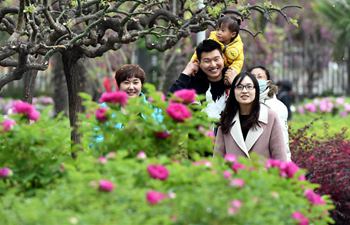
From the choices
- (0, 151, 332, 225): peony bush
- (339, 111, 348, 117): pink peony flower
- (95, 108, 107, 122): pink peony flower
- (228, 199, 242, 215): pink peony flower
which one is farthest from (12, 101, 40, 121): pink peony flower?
(339, 111, 348, 117): pink peony flower

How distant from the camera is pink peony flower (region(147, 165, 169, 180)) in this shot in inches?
217

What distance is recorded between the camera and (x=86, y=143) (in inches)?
256

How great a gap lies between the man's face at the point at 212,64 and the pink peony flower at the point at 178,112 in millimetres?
2175

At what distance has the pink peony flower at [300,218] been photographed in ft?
18.2

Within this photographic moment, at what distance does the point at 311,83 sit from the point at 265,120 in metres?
27.9

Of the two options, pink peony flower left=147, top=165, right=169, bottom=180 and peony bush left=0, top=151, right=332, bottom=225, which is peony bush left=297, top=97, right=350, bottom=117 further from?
pink peony flower left=147, top=165, right=169, bottom=180

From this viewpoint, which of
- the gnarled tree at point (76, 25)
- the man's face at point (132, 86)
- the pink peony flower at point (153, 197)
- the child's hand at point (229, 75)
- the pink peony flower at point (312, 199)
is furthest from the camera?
the gnarled tree at point (76, 25)

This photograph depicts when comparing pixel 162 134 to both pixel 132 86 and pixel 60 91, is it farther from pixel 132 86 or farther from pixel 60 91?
pixel 60 91

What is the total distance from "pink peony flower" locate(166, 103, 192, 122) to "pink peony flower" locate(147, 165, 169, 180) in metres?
0.60

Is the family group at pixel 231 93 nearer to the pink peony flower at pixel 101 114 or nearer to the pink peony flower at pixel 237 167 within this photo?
the pink peony flower at pixel 101 114

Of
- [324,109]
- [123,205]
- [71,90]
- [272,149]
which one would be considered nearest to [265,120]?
[272,149]

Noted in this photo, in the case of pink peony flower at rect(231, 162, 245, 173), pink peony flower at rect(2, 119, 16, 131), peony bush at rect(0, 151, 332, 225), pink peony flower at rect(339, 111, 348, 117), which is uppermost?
pink peony flower at rect(2, 119, 16, 131)

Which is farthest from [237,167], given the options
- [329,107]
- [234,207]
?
[329,107]

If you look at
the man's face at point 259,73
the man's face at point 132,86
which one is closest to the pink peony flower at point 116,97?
the man's face at point 132,86
